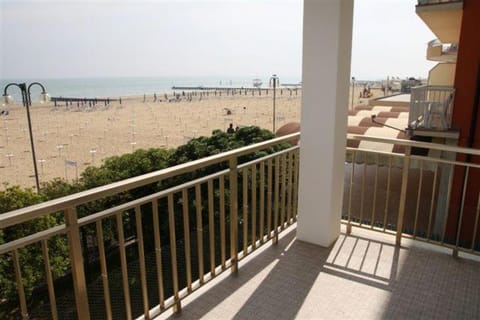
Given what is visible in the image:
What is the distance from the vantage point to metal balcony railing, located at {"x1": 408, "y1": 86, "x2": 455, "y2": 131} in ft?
20.4

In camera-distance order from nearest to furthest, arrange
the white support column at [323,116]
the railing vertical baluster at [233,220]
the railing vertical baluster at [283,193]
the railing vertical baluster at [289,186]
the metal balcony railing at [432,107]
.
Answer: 1. the railing vertical baluster at [233,220]
2. the white support column at [323,116]
3. the railing vertical baluster at [283,193]
4. the railing vertical baluster at [289,186]
5. the metal balcony railing at [432,107]

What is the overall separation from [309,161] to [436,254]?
1.36 metres

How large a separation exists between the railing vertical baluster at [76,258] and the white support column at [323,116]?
2081 millimetres

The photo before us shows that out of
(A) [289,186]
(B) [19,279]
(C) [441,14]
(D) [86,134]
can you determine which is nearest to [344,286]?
(A) [289,186]

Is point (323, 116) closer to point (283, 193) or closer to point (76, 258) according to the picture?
point (283, 193)

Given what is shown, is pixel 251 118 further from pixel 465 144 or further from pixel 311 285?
pixel 311 285

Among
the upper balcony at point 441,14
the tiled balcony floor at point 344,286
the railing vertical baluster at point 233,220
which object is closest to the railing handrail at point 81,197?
the railing vertical baluster at point 233,220

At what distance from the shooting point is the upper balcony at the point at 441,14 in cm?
601

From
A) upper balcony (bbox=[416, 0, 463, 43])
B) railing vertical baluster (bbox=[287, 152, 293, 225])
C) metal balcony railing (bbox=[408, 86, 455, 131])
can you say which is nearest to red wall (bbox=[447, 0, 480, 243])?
metal balcony railing (bbox=[408, 86, 455, 131])

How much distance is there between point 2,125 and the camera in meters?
30.3

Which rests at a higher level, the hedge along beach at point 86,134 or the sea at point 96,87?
the sea at point 96,87

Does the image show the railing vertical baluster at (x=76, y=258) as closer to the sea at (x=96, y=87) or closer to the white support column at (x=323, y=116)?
the white support column at (x=323, y=116)

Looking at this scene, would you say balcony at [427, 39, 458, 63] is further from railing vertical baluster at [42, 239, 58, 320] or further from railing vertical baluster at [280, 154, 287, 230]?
railing vertical baluster at [42, 239, 58, 320]

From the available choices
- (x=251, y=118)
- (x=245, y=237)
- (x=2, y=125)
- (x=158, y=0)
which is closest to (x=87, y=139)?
(x=2, y=125)
